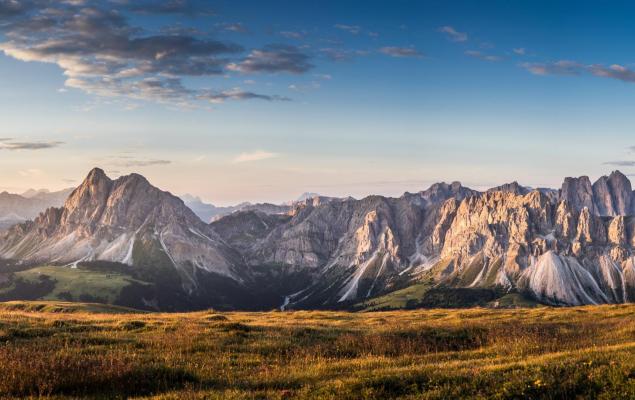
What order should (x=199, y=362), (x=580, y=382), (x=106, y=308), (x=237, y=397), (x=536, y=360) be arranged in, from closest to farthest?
(x=237, y=397) < (x=580, y=382) < (x=536, y=360) < (x=199, y=362) < (x=106, y=308)

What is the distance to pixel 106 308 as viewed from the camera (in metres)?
95.8

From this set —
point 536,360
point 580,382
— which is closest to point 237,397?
point 580,382

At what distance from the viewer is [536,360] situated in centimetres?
2228

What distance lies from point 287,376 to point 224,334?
47.0 ft

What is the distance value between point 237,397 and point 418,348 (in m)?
16.2

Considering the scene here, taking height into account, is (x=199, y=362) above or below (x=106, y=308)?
above

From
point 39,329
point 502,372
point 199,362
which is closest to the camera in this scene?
point 502,372

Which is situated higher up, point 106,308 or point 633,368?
point 633,368

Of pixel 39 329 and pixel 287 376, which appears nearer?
pixel 287 376

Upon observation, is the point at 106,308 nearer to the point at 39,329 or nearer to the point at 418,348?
the point at 39,329

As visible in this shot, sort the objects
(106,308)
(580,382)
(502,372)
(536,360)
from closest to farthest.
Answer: (580,382) → (502,372) → (536,360) → (106,308)

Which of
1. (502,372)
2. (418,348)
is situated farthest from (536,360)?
(418,348)

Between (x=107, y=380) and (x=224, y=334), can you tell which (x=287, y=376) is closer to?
(x=107, y=380)

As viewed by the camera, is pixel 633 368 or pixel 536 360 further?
pixel 536 360
